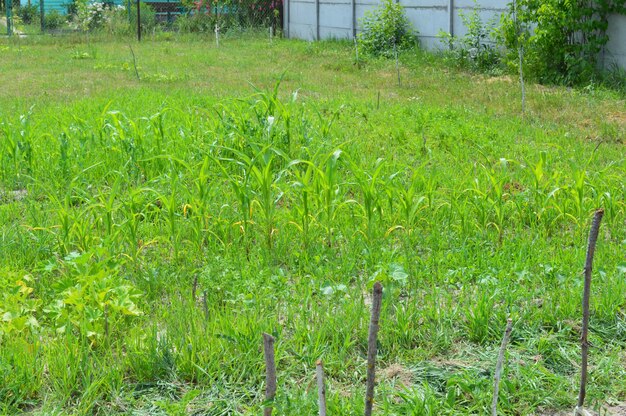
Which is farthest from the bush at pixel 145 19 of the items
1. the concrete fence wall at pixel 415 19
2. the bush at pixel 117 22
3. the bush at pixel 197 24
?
the concrete fence wall at pixel 415 19

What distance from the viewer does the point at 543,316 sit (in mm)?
3580

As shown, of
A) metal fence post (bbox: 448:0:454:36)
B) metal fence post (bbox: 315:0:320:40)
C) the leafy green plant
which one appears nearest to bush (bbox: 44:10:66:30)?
metal fence post (bbox: 315:0:320:40)

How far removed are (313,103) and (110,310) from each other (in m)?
6.21

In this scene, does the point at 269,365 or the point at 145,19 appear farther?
the point at 145,19

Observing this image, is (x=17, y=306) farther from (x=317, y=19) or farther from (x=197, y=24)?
(x=197, y=24)

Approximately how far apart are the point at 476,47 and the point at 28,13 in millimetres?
21017

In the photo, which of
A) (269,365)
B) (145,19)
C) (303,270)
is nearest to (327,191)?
(303,270)

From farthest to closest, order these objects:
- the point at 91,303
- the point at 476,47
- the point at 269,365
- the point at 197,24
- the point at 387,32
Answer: the point at 197,24 → the point at 387,32 → the point at 476,47 → the point at 91,303 → the point at 269,365

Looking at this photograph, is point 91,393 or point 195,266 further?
point 195,266

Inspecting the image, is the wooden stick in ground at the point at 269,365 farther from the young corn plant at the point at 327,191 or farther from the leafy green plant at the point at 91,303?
the young corn plant at the point at 327,191

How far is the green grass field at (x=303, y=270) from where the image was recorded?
3094 millimetres

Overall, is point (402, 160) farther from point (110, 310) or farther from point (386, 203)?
point (110, 310)

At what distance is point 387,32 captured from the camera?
1552 centimetres

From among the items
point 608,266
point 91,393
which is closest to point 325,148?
point 608,266
